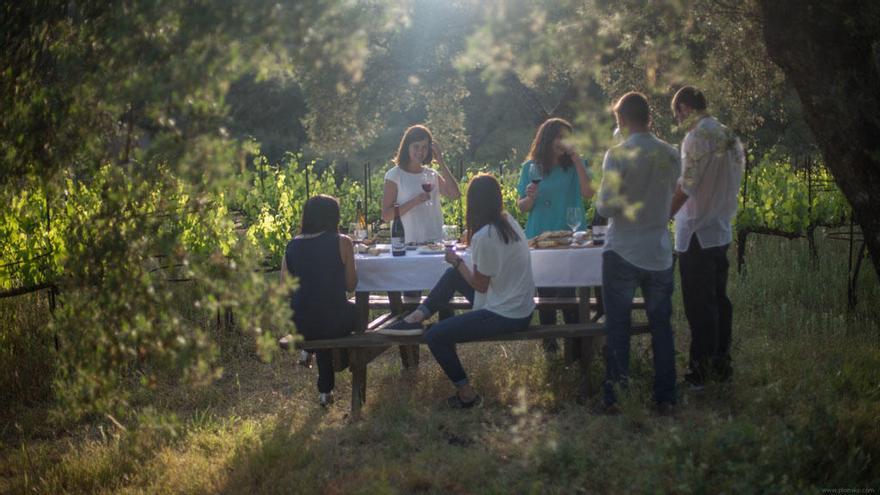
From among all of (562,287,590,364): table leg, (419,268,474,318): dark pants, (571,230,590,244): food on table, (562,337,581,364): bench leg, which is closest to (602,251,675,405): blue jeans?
(562,287,590,364): table leg

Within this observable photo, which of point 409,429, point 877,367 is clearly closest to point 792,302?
point 877,367

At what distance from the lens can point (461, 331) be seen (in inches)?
217

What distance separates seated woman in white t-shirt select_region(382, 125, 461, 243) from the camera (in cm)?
654

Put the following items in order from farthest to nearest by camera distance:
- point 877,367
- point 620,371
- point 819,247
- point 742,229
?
1. point 819,247
2. point 742,229
3. point 877,367
4. point 620,371

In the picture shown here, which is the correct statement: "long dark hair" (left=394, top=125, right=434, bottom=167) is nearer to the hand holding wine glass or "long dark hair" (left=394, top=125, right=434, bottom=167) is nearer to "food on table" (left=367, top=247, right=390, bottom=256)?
"food on table" (left=367, top=247, right=390, bottom=256)

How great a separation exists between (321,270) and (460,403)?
112 centimetres

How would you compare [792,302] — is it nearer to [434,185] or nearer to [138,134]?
[434,185]

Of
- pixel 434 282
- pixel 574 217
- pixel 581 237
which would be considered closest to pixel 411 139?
pixel 434 282

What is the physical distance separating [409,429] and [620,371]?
3.87 ft

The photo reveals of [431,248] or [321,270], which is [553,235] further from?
[321,270]

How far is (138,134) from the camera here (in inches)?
142

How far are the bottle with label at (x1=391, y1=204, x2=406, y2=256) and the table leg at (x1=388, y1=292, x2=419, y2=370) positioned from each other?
59 centimetres

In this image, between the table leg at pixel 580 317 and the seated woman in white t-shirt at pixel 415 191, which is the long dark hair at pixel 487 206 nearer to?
the table leg at pixel 580 317

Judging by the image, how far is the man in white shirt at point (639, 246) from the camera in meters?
4.97
